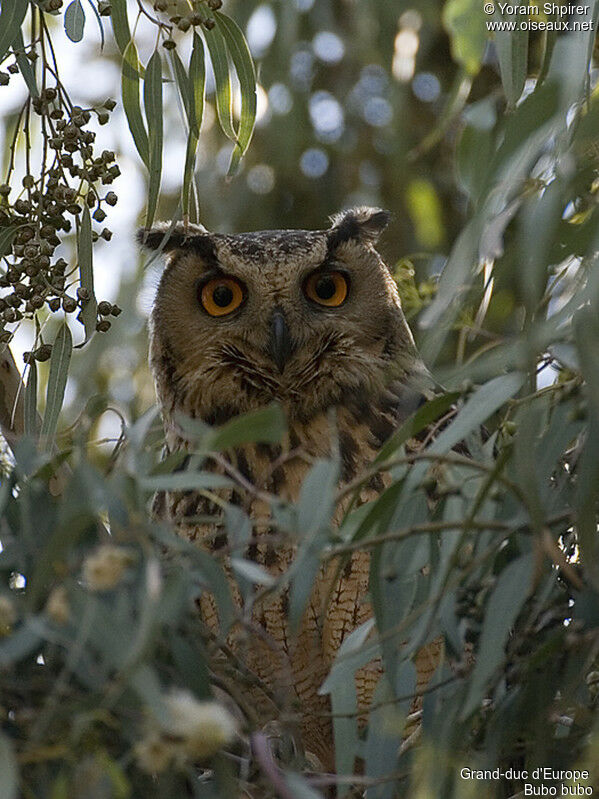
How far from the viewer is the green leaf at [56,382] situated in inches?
83.4

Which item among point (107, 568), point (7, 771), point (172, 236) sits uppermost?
point (172, 236)

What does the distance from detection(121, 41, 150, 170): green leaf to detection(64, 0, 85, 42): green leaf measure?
0.49 feet

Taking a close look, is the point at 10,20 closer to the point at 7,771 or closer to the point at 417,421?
the point at 417,421

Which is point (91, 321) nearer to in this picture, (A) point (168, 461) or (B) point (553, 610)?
(A) point (168, 461)

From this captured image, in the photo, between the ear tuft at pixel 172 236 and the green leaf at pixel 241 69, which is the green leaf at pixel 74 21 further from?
the ear tuft at pixel 172 236

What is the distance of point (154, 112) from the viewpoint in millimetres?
2166

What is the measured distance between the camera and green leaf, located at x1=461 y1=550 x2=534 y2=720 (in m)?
1.48

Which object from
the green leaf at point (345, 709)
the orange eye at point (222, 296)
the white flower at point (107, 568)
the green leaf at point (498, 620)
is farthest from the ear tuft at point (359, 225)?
the white flower at point (107, 568)

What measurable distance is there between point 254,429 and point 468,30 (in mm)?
628

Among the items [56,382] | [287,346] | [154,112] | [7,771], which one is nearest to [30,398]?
[56,382]

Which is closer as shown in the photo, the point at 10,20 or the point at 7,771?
the point at 7,771

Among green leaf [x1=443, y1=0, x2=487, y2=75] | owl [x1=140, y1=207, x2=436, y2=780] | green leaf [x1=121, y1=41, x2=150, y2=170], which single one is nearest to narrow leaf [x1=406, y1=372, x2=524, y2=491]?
green leaf [x1=443, y1=0, x2=487, y2=75]

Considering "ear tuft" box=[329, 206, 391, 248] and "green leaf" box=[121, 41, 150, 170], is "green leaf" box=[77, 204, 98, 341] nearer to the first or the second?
"green leaf" box=[121, 41, 150, 170]

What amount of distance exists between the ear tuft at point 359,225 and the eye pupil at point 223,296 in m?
0.27
